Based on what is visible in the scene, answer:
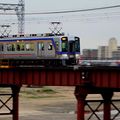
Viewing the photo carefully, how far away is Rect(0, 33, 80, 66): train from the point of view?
5531cm

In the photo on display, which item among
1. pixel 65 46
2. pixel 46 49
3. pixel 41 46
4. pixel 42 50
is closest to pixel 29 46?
pixel 41 46

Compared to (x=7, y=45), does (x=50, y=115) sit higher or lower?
lower

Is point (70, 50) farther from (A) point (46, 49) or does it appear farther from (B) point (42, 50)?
(B) point (42, 50)

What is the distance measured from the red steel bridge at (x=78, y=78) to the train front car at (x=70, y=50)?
17.3ft

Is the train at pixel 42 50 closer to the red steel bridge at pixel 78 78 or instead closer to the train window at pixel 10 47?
the train window at pixel 10 47

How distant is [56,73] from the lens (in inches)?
1869

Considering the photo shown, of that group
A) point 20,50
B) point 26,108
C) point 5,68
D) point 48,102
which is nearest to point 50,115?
point 26,108

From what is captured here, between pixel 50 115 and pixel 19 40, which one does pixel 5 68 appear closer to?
pixel 19 40

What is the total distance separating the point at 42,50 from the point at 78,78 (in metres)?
12.7

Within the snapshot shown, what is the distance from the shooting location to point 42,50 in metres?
57.6

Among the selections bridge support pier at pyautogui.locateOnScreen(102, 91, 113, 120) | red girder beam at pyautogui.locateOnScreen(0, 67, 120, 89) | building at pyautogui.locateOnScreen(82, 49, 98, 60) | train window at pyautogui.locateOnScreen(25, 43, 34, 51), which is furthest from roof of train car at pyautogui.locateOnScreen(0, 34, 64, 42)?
bridge support pier at pyautogui.locateOnScreen(102, 91, 113, 120)

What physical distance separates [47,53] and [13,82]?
19.7 feet

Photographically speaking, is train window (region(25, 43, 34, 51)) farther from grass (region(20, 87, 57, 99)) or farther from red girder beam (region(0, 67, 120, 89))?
grass (region(20, 87, 57, 99))

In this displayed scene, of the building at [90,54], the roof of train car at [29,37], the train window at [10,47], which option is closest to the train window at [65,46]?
the roof of train car at [29,37]
